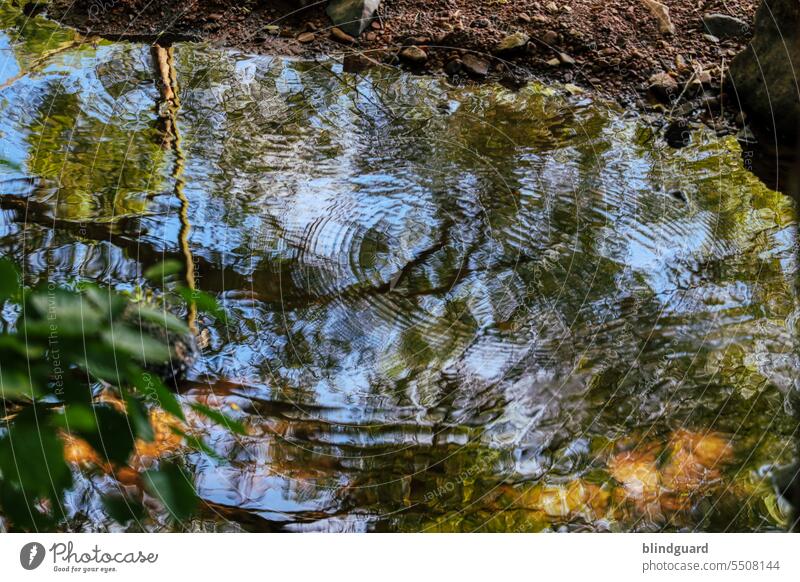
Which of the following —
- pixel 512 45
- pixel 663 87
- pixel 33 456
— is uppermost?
pixel 512 45

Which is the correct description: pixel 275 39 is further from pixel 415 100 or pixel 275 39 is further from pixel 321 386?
pixel 321 386

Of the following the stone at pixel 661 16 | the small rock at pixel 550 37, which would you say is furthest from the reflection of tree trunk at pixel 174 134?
the stone at pixel 661 16

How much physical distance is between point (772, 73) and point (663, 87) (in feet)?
1.29

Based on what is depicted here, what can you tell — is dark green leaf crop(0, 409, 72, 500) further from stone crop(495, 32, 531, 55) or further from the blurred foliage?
stone crop(495, 32, 531, 55)

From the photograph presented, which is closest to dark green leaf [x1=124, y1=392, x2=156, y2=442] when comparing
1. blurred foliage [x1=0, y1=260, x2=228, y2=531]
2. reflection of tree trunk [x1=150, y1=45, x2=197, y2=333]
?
blurred foliage [x1=0, y1=260, x2=228, y2=531]

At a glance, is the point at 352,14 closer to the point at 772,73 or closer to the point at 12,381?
the point at 772,73

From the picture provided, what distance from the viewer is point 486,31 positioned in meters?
2.77

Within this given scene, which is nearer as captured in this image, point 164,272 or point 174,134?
point 164,272

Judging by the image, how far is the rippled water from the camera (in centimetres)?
177

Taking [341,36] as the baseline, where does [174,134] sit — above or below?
below

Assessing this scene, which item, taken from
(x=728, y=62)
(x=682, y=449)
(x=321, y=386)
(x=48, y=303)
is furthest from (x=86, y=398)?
(x=728, y=62)

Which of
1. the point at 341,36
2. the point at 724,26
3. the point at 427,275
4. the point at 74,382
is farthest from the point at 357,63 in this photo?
the point at 74,382

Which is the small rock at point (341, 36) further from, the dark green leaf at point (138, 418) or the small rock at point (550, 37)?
the dark green leaf at point (138, 418)

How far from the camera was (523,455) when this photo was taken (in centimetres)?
181
